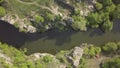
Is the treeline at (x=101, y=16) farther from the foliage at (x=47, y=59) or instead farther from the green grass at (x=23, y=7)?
the foliage at (x=47, y=59)

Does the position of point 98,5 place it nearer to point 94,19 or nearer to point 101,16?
point 101,16

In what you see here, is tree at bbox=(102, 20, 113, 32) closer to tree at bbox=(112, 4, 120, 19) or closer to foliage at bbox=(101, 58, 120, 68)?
tree at bbox=(112, 4, 120, 19)

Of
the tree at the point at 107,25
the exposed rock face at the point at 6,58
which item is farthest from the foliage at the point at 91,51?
the exposed rock face at the point at 6,58

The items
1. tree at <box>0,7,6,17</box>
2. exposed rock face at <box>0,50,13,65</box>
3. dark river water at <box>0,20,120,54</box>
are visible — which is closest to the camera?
exposed rock face at <box>0,50,13,65</box>

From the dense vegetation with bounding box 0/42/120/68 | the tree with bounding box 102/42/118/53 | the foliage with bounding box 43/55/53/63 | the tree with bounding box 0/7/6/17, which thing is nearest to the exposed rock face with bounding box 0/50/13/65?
the dense vegetation with bounding box 0/42/120/68

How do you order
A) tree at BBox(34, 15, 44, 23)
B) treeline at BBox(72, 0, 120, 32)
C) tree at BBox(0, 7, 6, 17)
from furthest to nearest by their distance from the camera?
1. treeline at BBox(72, 0, 120, 32)
2. tree at BBox(34, 15, 44, 23)
3. tree at BBox(0, 7, 6, 17)

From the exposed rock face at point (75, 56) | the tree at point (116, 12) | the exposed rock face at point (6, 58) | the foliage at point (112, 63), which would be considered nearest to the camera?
the exposed rock face at point (6, 58)

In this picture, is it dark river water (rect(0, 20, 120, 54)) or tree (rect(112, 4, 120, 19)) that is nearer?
dark river water (rect(0, 20, 120, 54))

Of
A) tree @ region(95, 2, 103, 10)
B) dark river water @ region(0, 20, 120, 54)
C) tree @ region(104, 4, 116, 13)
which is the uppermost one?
tree @ region(95, 2, 103, 10)
